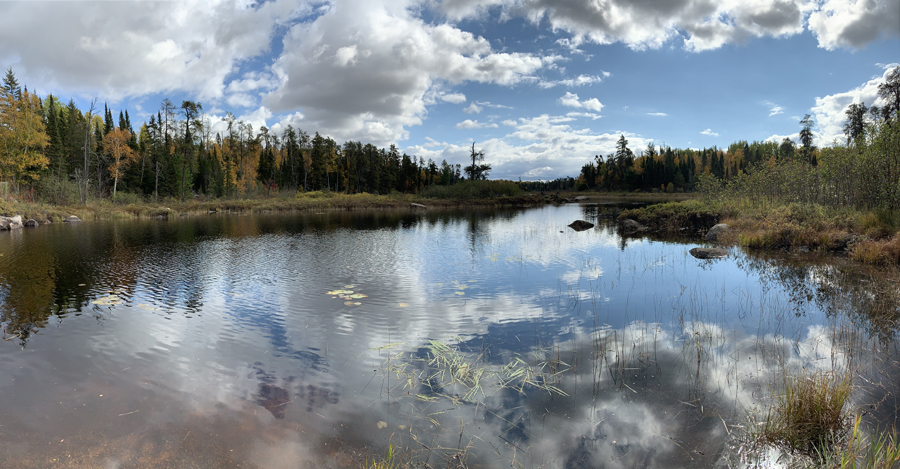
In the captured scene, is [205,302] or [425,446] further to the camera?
[205,302]

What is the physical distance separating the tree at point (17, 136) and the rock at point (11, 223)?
13040mm

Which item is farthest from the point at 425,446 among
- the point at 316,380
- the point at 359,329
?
the point at 359,329

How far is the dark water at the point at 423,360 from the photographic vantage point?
488 cm

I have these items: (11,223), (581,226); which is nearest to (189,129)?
(11,223)

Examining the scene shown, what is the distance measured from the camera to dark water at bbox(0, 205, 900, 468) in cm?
488

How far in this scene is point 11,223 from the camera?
31078mm

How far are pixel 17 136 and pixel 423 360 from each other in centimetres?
5837

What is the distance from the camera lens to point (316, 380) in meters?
6.60

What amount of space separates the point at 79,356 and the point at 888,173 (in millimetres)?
28318

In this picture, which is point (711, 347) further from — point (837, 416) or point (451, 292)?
point (451, 292)

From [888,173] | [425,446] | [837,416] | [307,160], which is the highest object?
[307,160]

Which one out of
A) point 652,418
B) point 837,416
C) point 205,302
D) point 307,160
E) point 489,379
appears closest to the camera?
point 837,416

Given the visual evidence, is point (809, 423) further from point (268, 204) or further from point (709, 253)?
point (268, 204)

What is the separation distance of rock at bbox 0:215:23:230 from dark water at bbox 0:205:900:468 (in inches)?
943
